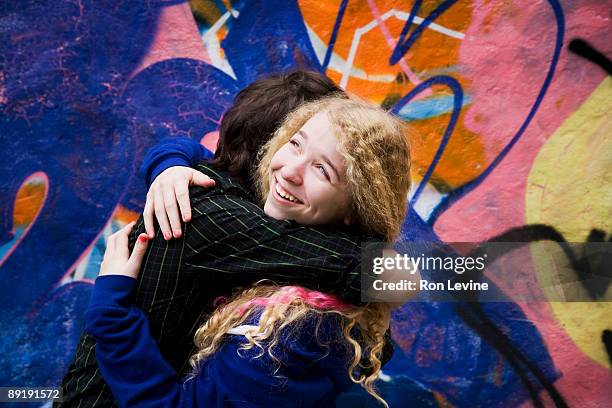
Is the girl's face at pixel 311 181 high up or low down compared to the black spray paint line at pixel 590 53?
down

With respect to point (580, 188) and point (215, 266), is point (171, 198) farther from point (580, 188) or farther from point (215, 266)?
point (580, 188)

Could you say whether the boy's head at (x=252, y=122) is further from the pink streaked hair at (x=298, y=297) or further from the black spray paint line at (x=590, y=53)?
the black spray paint line at (x=590, y=53)

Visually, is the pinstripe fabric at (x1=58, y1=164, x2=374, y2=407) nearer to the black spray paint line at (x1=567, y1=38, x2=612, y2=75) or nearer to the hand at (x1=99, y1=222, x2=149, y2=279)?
the hand at (x1=99, y1=222, x2=149, y2=279)

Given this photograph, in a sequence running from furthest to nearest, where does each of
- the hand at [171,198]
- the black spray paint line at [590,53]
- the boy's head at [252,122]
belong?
the black spray paint line at [590,53], the boy's head at [252,122], the hand at [171,198]

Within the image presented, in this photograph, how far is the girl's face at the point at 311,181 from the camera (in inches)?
66.6

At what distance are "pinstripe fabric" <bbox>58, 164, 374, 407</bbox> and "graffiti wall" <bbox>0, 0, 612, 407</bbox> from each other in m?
1.40

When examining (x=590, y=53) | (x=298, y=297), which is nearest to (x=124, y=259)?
(x=298, y=297)

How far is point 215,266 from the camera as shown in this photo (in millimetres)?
1620

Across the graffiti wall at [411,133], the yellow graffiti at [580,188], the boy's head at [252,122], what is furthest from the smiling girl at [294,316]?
the yellow graffiti at [580,188]

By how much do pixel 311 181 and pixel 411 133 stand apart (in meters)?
1.31

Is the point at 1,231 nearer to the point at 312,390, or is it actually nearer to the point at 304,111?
the point at 304,111

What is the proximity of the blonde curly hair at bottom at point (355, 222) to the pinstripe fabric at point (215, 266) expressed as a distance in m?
0.06

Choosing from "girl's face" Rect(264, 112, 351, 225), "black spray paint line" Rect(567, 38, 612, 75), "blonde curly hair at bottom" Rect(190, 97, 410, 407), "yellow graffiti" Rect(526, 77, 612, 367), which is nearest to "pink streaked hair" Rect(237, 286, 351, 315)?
"blonde curly hair at bottom" Rect(190, 97, 410, 407)

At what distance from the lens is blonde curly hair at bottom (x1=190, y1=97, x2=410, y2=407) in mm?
1589
